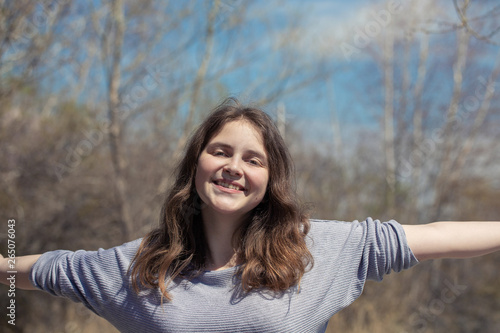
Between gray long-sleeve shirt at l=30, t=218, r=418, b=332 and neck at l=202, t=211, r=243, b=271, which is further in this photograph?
neck at l=202, t=211, r=243, b=271

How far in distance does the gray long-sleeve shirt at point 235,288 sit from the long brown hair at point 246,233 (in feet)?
0.13

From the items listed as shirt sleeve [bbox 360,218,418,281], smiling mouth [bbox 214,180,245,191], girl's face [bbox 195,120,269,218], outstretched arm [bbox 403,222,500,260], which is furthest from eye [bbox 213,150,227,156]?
outstretched arm [bbox 403,222,500,260]

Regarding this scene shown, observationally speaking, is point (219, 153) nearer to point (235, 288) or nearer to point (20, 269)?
point (235, 288)

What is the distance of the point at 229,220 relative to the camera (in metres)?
1.62

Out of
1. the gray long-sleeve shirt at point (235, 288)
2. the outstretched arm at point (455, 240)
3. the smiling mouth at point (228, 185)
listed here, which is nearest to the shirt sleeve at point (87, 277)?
the gray long-sleeve shirt at point (235, 288)

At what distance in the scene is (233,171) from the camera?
4.93 feet

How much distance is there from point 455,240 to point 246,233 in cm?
66

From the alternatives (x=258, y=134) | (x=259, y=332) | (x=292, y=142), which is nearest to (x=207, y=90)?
(x=292, y=142)

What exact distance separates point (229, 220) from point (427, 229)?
65 centimetres

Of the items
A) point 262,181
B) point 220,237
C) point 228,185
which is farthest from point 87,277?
point 262,181

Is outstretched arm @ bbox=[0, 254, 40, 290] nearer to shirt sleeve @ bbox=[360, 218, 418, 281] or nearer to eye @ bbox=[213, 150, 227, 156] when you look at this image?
eye @ bbox=[213, 150, 227, 156]

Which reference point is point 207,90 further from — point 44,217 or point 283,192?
point 283,192

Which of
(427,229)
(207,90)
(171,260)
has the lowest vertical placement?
(171,260)

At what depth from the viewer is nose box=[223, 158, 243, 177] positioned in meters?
1.50
